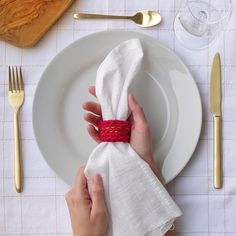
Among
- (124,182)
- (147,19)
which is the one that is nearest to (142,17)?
(147,19)

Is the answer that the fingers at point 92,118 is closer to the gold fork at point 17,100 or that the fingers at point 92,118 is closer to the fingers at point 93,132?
the fingers at point 93,132

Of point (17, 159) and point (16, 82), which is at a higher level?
point (16, 82)

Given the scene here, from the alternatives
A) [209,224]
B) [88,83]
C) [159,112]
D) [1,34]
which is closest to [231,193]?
[209,224]

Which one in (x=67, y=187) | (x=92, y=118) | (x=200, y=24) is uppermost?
(x=200, y=24)

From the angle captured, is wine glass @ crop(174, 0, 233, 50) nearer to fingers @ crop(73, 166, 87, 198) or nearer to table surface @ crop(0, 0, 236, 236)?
table surface @ crop(0, 0, 236, 236)

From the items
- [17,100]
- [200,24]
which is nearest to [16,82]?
[17,100]

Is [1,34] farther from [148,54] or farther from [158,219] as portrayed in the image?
[158,219]

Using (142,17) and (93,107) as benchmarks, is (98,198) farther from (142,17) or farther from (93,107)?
(142,17)
